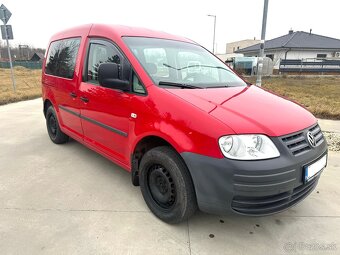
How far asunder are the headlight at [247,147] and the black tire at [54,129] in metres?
3.45

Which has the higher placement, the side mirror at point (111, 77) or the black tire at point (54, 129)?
the side mirror at point (111, 77)

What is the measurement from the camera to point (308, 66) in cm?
2480

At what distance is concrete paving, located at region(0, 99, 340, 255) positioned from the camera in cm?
238

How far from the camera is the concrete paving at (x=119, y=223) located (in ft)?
7.79

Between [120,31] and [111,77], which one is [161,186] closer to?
[111,77]

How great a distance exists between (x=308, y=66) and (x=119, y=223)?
26286 millimetres

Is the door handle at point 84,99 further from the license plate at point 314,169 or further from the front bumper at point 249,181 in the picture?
the license plate at point 314,169

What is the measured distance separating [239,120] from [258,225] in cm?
116

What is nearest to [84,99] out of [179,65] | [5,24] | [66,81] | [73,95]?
[73,95]

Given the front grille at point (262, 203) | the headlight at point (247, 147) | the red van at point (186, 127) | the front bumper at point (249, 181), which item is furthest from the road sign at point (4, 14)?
the front grille at point (262, 203)

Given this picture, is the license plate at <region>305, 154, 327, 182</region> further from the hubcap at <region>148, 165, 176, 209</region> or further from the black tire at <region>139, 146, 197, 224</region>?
the hubcap at <region>148, 165, 176, 209</region>

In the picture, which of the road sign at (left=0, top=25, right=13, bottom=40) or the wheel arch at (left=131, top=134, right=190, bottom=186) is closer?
the wheel arch at (left=131, top=134, right=190, bottom=186)

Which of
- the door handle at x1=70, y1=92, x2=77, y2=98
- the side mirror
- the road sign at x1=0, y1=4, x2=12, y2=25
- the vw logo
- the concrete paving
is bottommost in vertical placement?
the concrete paving

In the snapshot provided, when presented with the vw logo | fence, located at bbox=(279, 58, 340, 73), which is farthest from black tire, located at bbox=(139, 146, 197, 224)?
fence, located at bbox=(279, 58, 340, 73)
